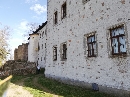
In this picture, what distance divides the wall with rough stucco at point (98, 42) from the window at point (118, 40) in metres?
0.25

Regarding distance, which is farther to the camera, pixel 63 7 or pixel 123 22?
pixel 63 7

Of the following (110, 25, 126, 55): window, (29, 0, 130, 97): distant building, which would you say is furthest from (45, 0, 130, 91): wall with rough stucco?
(110, 25, 126, 55): window

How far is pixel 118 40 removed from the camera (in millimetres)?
8680

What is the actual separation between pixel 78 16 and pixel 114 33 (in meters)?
4.16

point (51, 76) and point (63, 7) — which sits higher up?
point (63, 7)

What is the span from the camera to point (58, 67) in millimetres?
15156

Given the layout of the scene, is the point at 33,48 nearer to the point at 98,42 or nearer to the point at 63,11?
the point at 63,11

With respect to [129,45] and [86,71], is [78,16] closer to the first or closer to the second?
[86,71]

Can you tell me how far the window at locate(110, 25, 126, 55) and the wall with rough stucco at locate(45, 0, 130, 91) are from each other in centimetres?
25

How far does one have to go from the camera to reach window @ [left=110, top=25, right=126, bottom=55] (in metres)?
8.43

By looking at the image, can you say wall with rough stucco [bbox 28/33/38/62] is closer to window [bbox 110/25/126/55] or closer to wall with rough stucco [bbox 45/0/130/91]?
wall with rough stucco [bbox 45/0/130/91]

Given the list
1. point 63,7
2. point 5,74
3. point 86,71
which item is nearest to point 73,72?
point 86,71

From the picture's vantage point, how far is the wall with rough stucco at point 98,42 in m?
8.31

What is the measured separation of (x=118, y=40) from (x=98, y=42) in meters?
1.50
